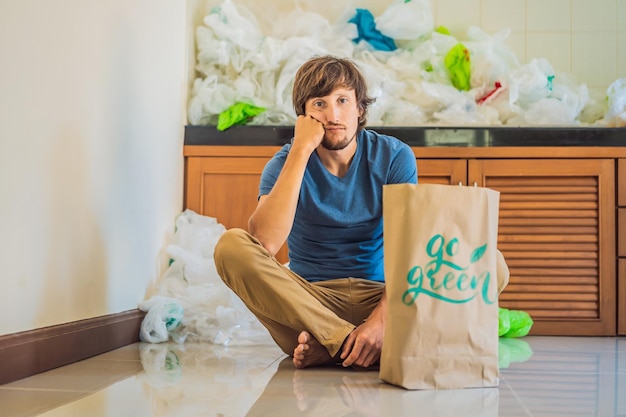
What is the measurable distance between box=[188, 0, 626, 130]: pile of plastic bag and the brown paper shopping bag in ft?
4.83

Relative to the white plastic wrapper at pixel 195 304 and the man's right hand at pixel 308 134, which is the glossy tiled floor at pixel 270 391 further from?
the man's right hand at pixel 308 134

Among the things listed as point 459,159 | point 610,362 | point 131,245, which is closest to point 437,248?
point 610,362

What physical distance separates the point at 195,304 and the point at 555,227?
138 cm

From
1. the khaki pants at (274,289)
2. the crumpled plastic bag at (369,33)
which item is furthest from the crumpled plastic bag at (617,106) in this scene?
the khaki pants at (274,289)

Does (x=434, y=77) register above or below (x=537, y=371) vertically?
above

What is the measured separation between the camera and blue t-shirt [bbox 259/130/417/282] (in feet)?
6.82

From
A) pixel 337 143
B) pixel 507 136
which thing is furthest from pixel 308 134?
pixel 507 136

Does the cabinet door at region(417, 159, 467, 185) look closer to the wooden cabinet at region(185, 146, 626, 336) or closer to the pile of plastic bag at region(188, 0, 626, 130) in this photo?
the wooden cabinet at region(185, 146, 626, 336)

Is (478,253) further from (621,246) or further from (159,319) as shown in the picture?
(621,246)

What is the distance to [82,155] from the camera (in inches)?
82.7

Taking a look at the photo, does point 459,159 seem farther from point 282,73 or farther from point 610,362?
point 610,362

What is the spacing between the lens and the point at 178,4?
306cm

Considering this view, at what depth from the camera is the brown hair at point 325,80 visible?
2092 millimetres

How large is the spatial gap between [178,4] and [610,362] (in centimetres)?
200
